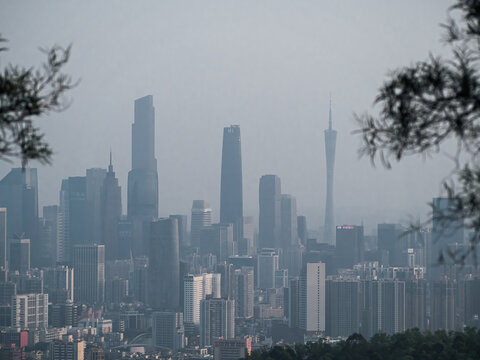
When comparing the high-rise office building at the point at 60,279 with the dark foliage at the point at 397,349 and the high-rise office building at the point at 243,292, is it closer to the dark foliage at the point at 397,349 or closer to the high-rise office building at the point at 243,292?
the high-rise office building at the point at 243,292

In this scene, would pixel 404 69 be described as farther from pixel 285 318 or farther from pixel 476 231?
pixel 285 318

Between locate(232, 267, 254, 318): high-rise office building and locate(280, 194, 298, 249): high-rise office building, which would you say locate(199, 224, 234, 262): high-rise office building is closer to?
locate(280, 194, 298, 249): high-rise office building

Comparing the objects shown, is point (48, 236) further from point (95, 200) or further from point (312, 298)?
point (312, 298)

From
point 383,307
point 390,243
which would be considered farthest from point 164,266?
point 383,307

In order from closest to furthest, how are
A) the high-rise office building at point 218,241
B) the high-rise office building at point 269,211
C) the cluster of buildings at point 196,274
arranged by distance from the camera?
1. the cluster of buildings at point 196,274
2. the high-rise office building at point 218,241
3. the high-rise office building at point 269,211

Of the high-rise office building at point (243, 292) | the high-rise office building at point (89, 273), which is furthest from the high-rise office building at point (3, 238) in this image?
the high-rise office building at point (243, 292)

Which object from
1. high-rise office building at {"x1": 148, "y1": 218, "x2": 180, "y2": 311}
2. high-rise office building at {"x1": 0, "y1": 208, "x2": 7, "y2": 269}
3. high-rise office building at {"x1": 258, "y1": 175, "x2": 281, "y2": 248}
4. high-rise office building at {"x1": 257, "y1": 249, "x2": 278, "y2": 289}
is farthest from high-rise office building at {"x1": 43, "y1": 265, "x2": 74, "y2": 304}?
high-rise office building at {"x1": 258, "y1": 175, "x2": 281, "y2": 248}

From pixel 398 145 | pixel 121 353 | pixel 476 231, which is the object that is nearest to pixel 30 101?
pixel 398 145

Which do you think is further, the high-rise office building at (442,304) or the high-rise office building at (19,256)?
the high-rise office building at (19,256)

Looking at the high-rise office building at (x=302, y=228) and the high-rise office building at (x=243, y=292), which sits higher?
the high-rise office building at (x=302, y=228)
